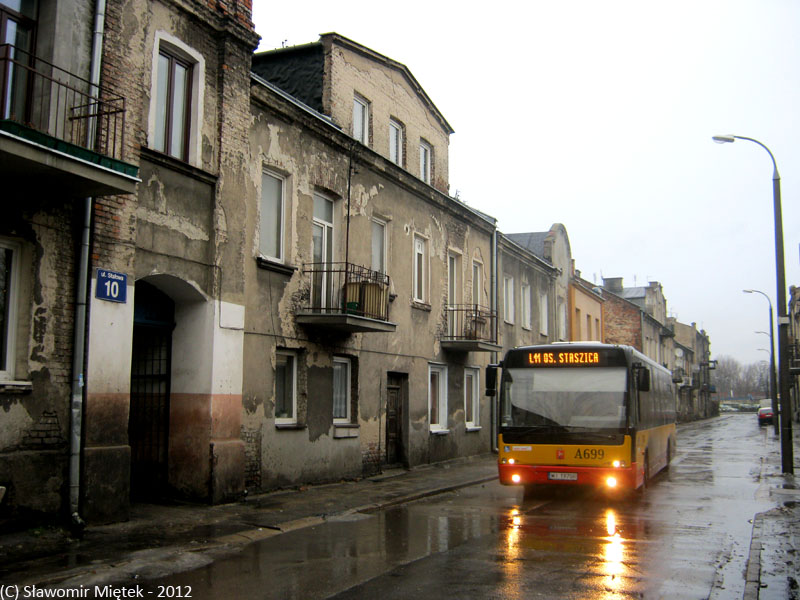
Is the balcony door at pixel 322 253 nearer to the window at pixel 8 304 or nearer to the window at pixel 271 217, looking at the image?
the window at pixel 271 217

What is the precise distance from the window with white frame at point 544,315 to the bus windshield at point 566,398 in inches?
693

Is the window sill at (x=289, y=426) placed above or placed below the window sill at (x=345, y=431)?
above

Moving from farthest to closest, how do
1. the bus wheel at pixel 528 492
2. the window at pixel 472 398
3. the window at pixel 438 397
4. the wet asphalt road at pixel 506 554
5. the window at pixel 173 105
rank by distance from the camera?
the window at pixel 472 398
the window at pixel 438 397
the bus wheel at pixel 528 492
the window at pixel 173 105
the wet asphalt road at pixel 506 554

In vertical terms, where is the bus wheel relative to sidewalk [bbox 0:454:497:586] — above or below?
below

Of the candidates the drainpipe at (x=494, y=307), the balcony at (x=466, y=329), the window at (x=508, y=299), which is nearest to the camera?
the balcony at (x=466, y=329)

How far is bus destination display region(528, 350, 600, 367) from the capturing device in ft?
44.6

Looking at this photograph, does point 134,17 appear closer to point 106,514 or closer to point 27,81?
point 27,81

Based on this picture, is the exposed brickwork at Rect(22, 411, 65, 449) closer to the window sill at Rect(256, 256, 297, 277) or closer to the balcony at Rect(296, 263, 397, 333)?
the window sill at Rect(256, 256, 297, 277)

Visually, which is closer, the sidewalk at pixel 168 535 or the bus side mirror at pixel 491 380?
the sidewalk at pixel 168 535

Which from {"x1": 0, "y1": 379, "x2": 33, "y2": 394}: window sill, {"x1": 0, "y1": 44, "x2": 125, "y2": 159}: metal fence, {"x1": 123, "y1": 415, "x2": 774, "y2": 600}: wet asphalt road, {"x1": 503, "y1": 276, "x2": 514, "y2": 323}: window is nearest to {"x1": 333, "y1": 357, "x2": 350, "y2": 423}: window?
{"x1": 123, "y1": 415, "x2": 774, "y2": 600}: wet asphalt road

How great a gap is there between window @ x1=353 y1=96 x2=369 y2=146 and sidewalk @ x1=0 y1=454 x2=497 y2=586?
8455mm

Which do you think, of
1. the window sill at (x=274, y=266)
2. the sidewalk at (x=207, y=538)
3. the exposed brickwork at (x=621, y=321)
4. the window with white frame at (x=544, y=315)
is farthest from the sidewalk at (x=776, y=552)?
the exposed brickwork at (x=621, y=321)

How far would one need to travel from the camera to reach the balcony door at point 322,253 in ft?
50.9

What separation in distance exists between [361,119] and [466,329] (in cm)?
697
